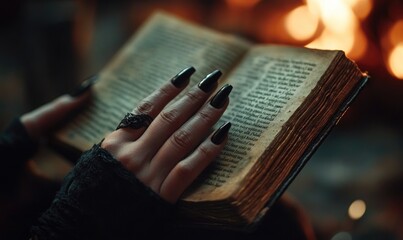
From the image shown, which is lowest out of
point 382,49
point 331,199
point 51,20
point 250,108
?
point 51,20

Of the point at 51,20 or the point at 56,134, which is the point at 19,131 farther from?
the point at 51,20

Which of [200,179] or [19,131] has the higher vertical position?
[200,179]

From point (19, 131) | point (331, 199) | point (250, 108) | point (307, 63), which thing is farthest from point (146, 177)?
point (331, 199)

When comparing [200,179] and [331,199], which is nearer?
[200,179]

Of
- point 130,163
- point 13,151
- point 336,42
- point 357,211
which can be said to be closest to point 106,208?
point 130,163

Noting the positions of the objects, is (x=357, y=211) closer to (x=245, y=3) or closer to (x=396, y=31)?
(x=396, y=31)

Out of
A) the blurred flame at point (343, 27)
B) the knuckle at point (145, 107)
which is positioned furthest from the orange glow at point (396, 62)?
the knuckle at point (145, 107)
